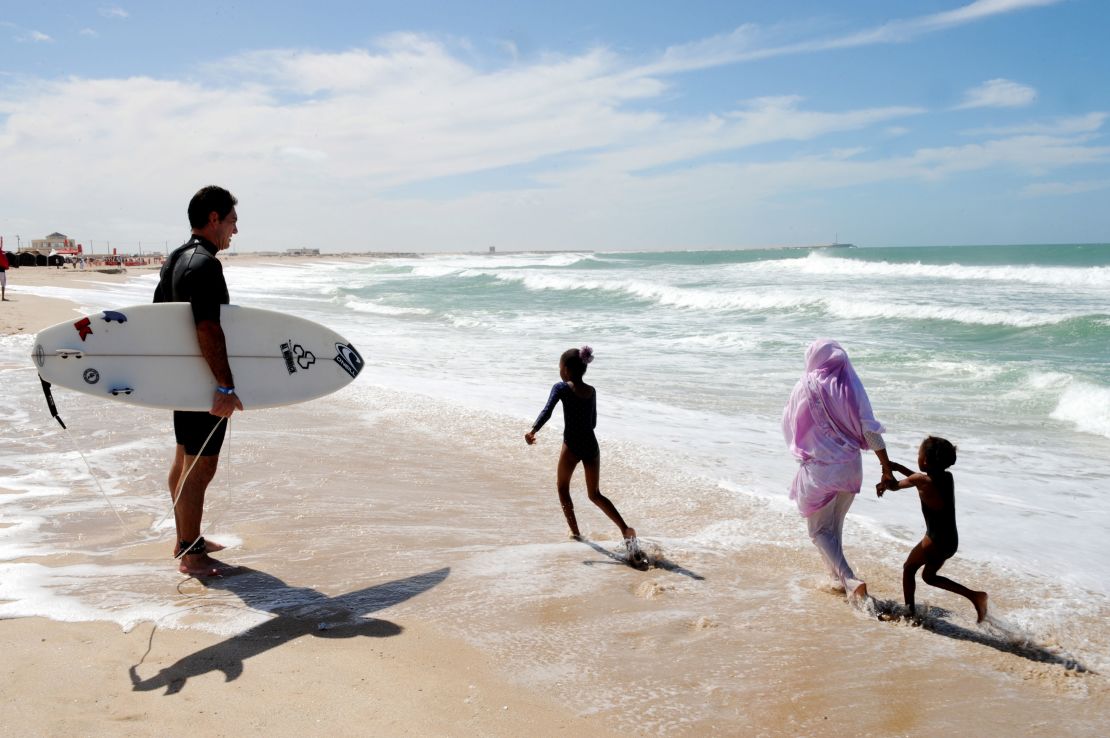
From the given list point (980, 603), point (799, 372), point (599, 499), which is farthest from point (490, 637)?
point (799, 372)

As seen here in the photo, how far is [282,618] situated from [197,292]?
153 cm

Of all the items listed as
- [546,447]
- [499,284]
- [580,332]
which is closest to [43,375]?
[546,447]

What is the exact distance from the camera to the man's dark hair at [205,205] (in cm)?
378

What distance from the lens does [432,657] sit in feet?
10.4

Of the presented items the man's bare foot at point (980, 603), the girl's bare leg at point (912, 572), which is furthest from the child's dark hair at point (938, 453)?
the man's bare foot at point (980, 603)

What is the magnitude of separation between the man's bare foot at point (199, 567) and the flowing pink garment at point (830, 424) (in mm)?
2999

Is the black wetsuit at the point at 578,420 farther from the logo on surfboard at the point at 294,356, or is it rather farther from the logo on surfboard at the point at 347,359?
the logo on surfboard at the point at 294,356

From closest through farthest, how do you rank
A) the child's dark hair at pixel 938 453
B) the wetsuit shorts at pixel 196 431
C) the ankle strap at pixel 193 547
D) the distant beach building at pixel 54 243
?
the child's dark hair at pixel 938 453 < the wetsuit shorts at pixel 196 431 < the ankle strap at pixel 193 547 < the distant beach building at pixel 54 243

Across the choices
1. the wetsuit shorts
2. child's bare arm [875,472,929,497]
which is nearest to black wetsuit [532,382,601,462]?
child's bare arm [875,472,929,497]

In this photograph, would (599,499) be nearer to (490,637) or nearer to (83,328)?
(490,637)

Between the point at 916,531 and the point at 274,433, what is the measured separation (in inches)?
210

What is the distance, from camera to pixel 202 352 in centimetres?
369

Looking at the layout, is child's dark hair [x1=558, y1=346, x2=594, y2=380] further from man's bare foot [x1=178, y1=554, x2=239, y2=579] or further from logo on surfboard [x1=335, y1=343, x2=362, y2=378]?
man's bare foot [x1=178, y1=554, x2=239, y2=579]

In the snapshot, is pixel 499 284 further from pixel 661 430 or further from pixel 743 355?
pixel 661 430
